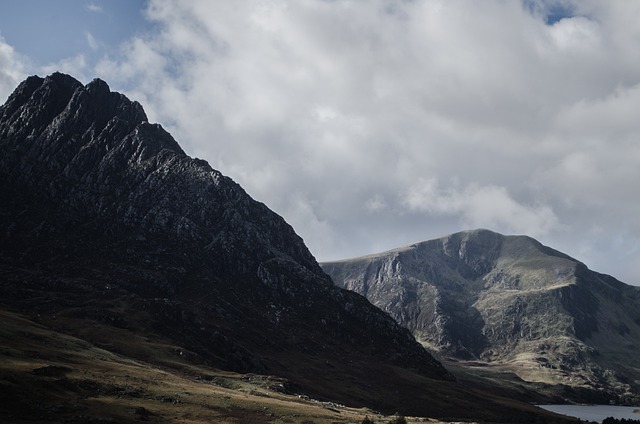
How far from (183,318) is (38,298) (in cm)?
5218

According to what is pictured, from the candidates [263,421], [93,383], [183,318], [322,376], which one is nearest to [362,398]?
[322,376]

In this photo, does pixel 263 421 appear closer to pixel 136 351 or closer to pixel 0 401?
pixel 0 401

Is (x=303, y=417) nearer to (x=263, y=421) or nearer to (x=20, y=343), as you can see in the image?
(x=263, y=421)

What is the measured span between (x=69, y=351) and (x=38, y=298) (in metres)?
80.1

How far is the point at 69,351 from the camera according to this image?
4668 inches

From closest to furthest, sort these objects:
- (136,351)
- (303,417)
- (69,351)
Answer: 1. (303,417)
2. (69,351)
3. (136,351)

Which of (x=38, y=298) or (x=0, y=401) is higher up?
(x=38, y=298)

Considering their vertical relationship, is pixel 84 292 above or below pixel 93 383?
above

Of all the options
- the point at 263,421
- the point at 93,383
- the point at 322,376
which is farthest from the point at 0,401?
the point at 322,376

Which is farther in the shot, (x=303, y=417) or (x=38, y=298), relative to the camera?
(x=38, y=298)

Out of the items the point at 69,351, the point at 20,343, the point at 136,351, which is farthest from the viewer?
the point at 136,351

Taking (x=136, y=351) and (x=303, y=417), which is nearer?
A: (x=303, y=417)

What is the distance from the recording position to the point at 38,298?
185 meters

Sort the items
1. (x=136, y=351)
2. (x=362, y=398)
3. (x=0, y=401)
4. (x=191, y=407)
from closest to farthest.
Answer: (x=0, y=401) → (x=191, y=407) → (x=136, y=351) → (x=362, y=398)
